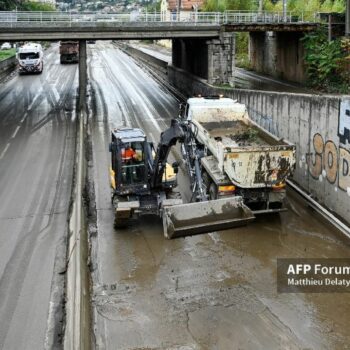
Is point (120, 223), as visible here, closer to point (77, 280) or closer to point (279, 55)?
point (77, 280)

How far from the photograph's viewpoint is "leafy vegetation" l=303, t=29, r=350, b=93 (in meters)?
44.8

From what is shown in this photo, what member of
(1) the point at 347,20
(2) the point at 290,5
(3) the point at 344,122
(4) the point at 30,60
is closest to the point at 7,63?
(4) the point at 30,60

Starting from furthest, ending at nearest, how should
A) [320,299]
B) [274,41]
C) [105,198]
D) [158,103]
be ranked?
[274,41]
[158,103]
[105,198]
[320,299]

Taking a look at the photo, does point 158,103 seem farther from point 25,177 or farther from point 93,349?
point 93,349

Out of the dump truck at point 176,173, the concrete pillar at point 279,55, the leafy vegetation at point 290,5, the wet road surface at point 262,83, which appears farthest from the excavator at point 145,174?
the leafy vegetation at point 290,5

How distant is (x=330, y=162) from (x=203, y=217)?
642 centimetres

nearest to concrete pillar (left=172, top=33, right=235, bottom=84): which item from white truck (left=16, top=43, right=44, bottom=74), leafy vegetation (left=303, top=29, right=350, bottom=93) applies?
leafy vegetation (left=303, top=29, right=350, bottom=93)

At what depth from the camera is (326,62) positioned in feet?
150

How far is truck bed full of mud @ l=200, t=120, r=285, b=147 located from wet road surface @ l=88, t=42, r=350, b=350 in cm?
252

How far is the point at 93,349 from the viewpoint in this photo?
10.9 meters

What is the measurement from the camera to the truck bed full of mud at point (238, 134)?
19.0 metres

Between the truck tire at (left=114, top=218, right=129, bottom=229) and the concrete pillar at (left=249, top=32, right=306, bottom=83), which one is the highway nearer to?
the truck tire at (left=114, top=218, right=129, bottom=229)

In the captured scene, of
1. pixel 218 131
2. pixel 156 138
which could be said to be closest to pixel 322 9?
pixel 156 138

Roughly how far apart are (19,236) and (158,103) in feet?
90.1
